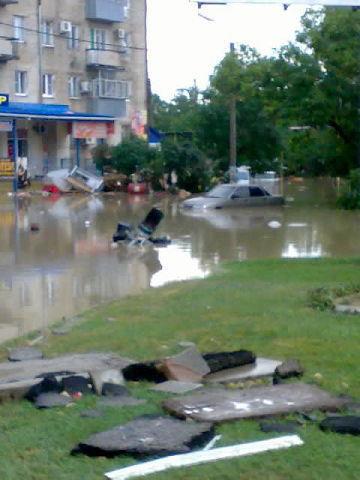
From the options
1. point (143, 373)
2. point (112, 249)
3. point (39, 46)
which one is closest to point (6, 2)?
point (39, 46)

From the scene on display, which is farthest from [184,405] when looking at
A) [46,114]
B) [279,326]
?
[46,114]

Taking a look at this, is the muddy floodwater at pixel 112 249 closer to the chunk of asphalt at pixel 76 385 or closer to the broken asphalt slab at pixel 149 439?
the chunk of asphalt at pixel 76 385

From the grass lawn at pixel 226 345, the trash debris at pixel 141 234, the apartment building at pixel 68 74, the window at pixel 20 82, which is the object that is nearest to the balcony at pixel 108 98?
the apartment building at pixel 68 74

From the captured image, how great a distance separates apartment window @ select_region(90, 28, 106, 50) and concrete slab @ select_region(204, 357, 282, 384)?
5578 centimetres

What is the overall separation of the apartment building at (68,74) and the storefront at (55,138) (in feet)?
0.17

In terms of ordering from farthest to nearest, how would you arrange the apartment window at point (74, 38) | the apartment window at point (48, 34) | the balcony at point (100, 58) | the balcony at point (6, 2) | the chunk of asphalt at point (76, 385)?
the balcony at point (100, 58)
the apartment window at point (74, 38)
the apartment window at point (48, 34)
the balcony at point (6, 2)
the chunk of asphalt at point (76, 385)

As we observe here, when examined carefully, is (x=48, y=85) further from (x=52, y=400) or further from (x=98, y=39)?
(x=52, y=400)

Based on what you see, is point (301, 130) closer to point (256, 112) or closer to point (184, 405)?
point (256, 112)

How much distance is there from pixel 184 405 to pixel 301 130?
4164cm

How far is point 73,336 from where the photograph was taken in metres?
12.1

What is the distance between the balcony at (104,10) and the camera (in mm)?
62344

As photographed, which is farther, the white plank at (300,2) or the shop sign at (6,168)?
the shop sign at (6,168)

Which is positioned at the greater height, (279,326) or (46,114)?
(46,114)

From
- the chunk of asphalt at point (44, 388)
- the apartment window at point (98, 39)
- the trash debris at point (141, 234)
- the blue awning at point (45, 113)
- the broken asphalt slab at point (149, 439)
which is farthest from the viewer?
the apartment window at point (98, 39)
